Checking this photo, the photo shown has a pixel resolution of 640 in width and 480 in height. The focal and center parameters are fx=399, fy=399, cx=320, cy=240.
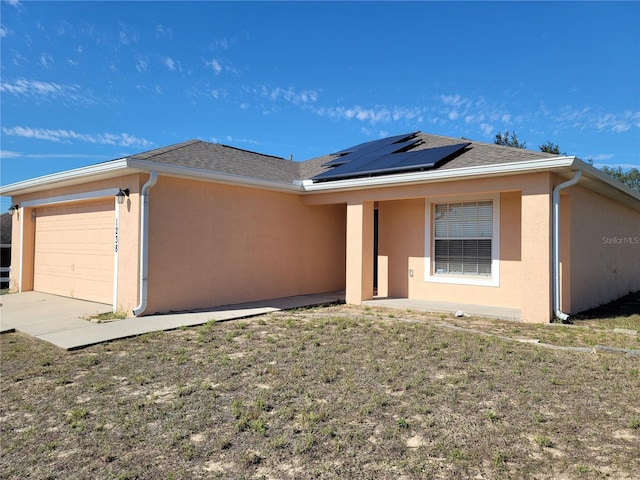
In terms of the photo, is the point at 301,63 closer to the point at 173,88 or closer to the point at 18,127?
the point at 173,88

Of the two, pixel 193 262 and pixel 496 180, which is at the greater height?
pixel 496 180

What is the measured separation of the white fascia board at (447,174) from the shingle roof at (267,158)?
273mm

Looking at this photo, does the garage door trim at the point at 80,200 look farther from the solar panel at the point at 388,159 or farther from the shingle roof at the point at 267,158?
the solar panel at the point at 388,159

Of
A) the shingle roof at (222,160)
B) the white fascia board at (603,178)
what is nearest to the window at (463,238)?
the white fascia board at (603,178)

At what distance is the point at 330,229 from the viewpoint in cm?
1280

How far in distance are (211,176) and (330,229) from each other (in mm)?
4757

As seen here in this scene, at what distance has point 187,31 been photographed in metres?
12.4

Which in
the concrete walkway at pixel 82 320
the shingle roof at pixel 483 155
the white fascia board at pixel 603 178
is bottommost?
the concrete walkway at pixel 82 320

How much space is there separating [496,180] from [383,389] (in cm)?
562

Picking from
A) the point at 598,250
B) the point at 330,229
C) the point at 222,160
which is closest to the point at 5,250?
the point at 222,160

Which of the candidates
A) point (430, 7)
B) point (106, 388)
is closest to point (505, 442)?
point (106, 388)

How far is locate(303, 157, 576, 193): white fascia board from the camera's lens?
733 centimetres

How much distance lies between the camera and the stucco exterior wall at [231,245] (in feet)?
28.4

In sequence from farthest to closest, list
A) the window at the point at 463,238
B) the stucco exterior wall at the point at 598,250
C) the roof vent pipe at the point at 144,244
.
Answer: the window at the point at 463,238, the stucco exterior wall at the point at 598,250, the roof vent pipe at the point at 144,244
